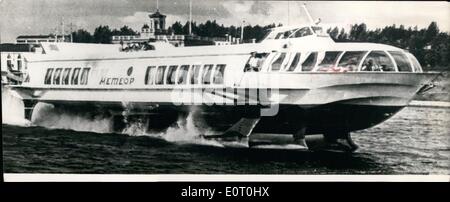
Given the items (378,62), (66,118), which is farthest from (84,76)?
(378,62)

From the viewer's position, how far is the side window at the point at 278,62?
5848 mm

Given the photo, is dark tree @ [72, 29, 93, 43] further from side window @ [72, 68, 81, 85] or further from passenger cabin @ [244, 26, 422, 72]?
passenger cabin @ [244, 26, 422, 72]

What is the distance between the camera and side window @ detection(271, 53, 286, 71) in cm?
585

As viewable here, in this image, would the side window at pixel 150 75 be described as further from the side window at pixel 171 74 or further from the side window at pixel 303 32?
the side window at pixel 303 32

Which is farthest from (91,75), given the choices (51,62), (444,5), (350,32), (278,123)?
(444,5)

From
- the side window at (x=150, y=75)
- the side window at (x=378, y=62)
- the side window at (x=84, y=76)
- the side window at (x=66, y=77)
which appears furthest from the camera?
the side window at (x=66, y=77)

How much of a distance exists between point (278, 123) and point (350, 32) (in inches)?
38.6

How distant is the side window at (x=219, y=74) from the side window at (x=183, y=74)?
273 mm

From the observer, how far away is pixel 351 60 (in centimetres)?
573

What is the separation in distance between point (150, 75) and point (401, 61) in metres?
2.18

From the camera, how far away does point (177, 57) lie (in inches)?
241

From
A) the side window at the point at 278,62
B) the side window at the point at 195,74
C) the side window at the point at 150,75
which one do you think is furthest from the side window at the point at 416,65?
the side window at the point at 150,75

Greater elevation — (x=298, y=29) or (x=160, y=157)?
(x=298, y=29)
